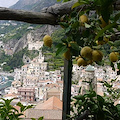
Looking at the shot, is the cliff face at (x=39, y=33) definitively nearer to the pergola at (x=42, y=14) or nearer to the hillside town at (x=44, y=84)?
the pergola at (x=42, y=14)

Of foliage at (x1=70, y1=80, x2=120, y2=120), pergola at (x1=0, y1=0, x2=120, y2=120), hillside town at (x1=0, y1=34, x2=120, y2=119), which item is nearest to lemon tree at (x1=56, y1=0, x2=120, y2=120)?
foliage at (x1=70, y1=80, x2=120, y2=120)

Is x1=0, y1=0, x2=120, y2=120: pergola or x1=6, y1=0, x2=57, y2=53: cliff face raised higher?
x1=6, y1=0, x2=57, y2=53: cliff face

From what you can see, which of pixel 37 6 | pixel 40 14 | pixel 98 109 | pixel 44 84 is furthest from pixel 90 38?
pixel 44 84

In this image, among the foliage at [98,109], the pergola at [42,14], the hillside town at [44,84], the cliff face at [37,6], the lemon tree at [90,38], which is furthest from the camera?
the hillside town at [44,84]

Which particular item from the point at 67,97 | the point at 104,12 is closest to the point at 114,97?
the point at 67,97

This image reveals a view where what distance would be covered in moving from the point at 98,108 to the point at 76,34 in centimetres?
27

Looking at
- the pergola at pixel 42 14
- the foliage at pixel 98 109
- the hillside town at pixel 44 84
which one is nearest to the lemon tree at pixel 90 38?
the foliage at pixel 98 109

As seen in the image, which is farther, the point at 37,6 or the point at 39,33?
the point at 37,6

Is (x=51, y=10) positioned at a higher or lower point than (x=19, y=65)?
higher

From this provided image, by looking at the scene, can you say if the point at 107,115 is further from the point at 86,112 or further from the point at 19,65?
the point at 19,65

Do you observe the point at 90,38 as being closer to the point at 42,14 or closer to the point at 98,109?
the point at 98,109

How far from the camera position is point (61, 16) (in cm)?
81

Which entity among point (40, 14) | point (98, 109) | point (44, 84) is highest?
point (40, 14)

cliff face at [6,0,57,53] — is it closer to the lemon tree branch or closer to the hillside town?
the lemon tree branch
